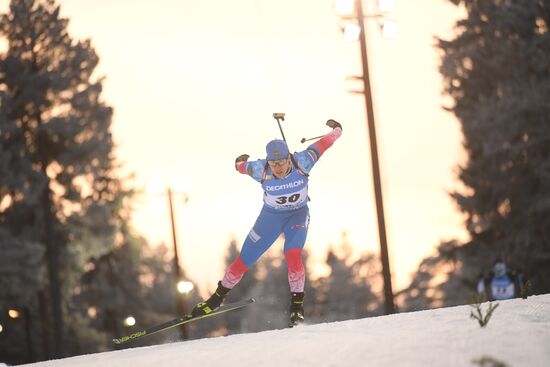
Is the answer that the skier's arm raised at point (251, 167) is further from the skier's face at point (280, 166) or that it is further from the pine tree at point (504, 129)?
the pine tree at point (504, 129)

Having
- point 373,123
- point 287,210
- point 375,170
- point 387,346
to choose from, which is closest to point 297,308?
point 287,210

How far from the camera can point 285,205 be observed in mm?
8945

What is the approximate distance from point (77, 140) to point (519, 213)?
1453cm

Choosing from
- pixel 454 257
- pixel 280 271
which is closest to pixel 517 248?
pixel 454 257

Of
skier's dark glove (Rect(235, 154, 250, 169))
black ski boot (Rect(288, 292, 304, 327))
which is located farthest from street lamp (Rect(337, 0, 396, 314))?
skier's dark glove (Rect(235, 154, 250, 169))

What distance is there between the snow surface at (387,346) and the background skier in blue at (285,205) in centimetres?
118

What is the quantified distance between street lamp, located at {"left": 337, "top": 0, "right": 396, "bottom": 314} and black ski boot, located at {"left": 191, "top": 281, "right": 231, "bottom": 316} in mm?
4402

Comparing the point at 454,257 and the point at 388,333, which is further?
the point at 454,257

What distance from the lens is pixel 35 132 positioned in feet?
84.1

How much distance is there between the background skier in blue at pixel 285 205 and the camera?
343 inches

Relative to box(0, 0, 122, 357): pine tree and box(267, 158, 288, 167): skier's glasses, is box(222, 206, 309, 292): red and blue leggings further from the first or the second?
box(0, 0, 122, 357): pine tree

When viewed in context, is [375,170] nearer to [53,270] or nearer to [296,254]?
[296,254]

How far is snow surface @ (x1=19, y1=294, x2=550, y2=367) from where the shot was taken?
552 cm

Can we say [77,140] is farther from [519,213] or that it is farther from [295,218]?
[295,218]
